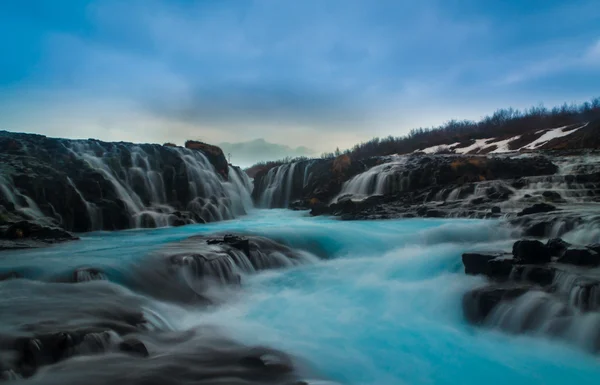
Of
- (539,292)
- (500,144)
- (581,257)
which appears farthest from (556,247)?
(500,144)

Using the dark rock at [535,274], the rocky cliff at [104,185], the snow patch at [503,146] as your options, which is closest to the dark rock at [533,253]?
the dark rock at [535,274]

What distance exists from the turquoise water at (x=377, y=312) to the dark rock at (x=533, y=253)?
890 millimetres

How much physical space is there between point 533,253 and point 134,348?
6687 millimetres

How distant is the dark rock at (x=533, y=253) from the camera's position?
7438mm

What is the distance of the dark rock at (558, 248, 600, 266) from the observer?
7078 millimetres

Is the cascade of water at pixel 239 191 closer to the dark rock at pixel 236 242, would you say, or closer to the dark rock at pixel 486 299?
the dark rock at pixel 236 242

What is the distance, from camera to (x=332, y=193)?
27.0 metres

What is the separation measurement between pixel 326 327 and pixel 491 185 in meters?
15.1

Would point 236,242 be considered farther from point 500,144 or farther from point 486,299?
point 500,144

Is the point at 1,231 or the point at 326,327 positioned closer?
the point at 326,327

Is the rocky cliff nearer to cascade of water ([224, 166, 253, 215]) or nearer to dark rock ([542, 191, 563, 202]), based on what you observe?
cascade of water ([224, 166, 253, 215])

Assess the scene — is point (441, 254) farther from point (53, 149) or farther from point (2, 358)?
point (53, 149)

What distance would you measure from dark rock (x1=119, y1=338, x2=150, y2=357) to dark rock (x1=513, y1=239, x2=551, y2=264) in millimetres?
6379

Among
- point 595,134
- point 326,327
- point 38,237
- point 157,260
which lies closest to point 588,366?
point 326,327
